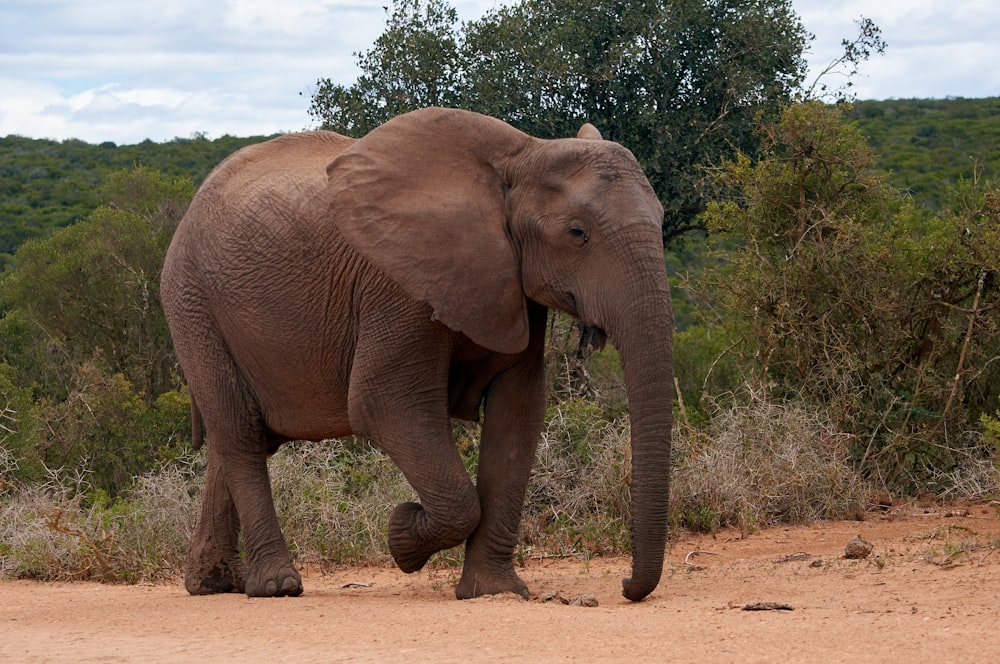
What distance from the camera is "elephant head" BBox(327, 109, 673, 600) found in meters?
6.31

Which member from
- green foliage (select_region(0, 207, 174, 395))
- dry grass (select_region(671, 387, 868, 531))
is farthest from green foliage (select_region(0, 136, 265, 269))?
dry grass (select_region(671, 387, 868, 531))

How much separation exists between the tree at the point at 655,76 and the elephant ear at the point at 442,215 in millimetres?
8224

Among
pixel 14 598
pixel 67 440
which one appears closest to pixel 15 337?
pixel 67 440

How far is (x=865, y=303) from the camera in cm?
1128

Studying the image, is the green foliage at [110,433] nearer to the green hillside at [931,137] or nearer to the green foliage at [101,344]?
the green foliage at [101,344]

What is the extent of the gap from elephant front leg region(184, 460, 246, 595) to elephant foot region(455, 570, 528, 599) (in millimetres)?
1832

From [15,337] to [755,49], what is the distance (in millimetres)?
10052

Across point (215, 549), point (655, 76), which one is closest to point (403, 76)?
point (655, 76)

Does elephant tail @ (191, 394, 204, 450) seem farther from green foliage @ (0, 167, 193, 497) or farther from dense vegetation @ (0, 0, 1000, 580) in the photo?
green foliage @ (0, 167, 193, 497)

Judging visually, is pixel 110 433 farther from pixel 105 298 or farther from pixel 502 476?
pixel 502 476

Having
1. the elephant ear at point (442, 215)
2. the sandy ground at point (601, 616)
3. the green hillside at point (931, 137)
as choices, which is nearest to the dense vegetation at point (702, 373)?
the sandy ground at point (601, 616)

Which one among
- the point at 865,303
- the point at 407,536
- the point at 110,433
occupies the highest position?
the point at 865,303

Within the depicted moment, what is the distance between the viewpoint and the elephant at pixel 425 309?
6.49 metres

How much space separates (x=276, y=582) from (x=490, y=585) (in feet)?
4.51
